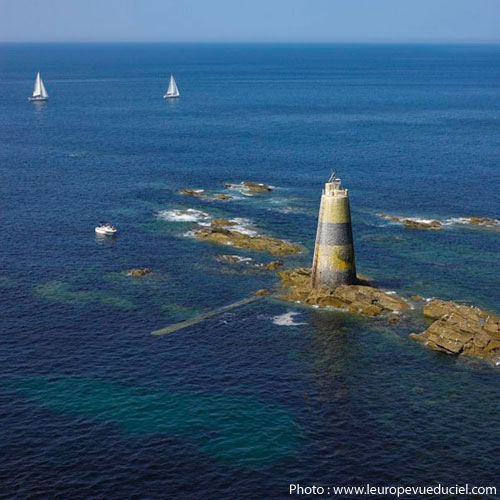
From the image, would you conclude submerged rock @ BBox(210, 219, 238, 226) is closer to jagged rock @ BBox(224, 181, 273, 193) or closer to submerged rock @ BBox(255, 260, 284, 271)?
submerged rock @ BBox(255, 260, 284, 271)

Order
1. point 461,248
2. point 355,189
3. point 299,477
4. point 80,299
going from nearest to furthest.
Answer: point 299,477
point 80,299
point 461,248
point 355,189

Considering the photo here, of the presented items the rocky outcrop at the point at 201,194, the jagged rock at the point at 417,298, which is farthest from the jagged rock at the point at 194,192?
the jagged rock at the point at 417,298

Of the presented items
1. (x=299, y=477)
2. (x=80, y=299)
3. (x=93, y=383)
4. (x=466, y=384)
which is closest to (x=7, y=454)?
(x=93, y=383)

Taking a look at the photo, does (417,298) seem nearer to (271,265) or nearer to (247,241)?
(271,265)

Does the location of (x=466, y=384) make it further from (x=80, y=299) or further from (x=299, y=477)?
(x=80, y=299)

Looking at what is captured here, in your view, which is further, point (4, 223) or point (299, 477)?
point (4, 223)

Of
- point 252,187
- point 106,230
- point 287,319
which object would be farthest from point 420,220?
point 106,230

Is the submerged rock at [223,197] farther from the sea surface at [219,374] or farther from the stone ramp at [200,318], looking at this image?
the stone ramp at [200,318]
